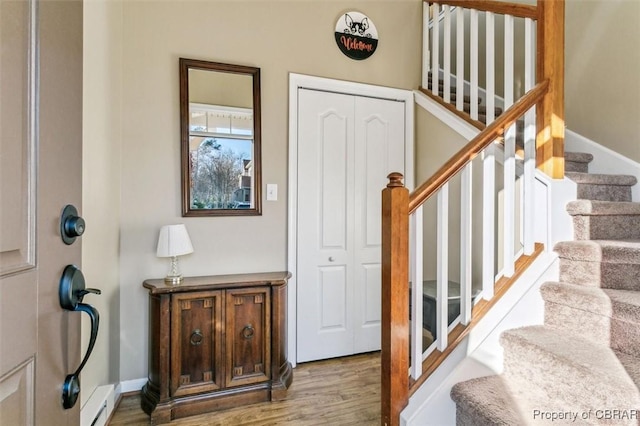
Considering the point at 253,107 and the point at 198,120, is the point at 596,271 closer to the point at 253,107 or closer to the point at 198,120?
the point at 253,107

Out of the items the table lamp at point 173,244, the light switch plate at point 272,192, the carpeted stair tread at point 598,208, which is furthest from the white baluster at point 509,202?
the table lamp at point 173,244

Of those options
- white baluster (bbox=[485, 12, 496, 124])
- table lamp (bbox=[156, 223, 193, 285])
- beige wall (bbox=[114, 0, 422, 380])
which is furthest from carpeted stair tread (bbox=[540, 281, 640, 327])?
table lamp (bbox=[156, 223, 193, 285])

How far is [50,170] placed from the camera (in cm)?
60

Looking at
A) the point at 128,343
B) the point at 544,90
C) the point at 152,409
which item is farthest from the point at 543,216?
the point at 128,343

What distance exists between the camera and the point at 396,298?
1.43 meters

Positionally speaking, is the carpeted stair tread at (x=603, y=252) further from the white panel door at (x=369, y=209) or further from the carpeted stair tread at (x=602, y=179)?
the white panel door at (x=369, y=209)

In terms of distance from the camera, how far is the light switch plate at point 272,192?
8.20 feet

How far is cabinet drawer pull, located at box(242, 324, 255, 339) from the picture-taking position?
2.06m

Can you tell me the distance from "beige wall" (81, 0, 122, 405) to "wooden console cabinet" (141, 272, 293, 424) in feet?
0.81

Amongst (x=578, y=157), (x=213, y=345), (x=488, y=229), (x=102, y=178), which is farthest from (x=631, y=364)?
(x=102, y=178)

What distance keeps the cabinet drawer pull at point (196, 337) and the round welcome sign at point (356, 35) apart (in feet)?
7.56

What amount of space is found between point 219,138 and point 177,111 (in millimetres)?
316

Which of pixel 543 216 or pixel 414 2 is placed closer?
pixel 543 216

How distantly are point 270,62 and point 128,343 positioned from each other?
2.15 meters
